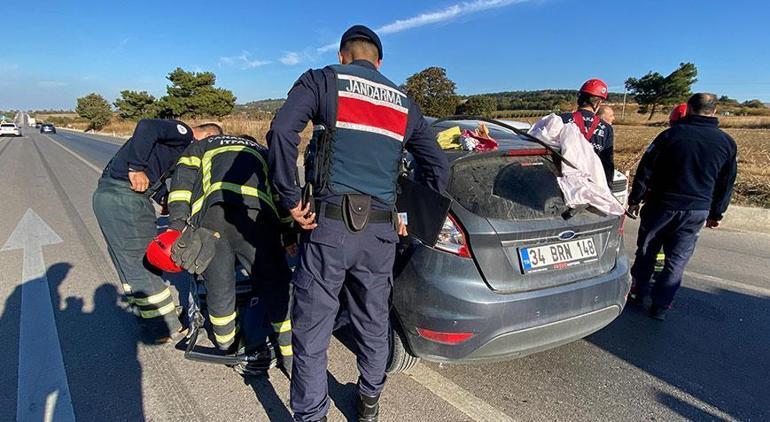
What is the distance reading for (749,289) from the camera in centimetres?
406

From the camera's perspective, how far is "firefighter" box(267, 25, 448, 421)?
186cm

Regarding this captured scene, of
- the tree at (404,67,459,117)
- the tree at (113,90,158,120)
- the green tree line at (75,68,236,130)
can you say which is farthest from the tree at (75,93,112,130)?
the tree at (404,67,459,117)

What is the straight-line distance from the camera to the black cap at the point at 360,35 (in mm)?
2072

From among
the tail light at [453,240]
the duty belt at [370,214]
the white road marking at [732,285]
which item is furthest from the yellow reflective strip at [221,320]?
the white road marking at [732,285]

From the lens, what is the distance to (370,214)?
2010mm

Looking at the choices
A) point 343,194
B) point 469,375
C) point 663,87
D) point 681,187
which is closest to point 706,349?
point 681,187

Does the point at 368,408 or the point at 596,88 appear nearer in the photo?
the point at 368,408

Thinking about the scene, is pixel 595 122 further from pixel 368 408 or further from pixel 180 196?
pixel 180 196

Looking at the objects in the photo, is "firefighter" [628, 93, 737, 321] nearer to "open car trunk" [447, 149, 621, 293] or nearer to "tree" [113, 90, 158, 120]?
"open car trunk" [447, 149, 621, 293]

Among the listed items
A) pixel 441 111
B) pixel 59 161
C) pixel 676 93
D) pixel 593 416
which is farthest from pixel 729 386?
pixel 676 93

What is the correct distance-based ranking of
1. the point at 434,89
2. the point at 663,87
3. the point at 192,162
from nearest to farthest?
1. the point at 192,162
2. the point at 434,89
3. the point at 663,87

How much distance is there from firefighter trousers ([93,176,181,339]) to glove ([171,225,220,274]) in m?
0.80

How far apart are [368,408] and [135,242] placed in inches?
80.7

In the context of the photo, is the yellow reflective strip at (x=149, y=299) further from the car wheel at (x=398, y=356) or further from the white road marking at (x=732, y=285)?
the white road marking at (x=732, y=285)
